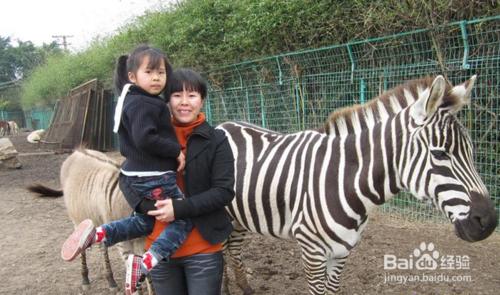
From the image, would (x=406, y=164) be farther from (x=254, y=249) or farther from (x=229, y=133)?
(x=254, y=249)

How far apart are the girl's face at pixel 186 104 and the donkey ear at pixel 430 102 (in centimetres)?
134

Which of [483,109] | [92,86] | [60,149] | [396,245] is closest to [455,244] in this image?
[396,245]

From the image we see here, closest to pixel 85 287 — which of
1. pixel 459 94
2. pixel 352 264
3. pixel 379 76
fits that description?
pixel 352 264

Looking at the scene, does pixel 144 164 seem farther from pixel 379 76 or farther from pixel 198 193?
pixel 379 76

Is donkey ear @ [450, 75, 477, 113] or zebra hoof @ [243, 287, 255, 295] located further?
zebra hoof @ [243, 287, 255, 295]

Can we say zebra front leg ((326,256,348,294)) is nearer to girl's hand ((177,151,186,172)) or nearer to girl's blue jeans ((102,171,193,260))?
girl's blue jeans ((102,171,193,260))

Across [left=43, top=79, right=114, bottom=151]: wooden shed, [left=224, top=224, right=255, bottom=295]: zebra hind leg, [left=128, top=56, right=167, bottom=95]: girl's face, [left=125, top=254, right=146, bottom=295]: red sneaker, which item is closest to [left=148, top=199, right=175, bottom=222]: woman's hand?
[left=125, top=254, right=146, bottom=295]: red sneaker

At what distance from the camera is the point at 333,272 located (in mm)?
3068

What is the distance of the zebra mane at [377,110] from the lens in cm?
271

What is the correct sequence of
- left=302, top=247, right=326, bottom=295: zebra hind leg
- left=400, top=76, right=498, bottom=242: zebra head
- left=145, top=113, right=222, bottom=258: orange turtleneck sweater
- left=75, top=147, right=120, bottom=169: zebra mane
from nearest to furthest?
left=145, top=113, right=222, bottom=258: orange turtleneck sweater < left=400, top=76, right=498, bottom=242: zebra head < left=302, top=247, right=326, bottom=295: zebra hind leg < left=75, top=147, right=120, bottom=169: zebra mane

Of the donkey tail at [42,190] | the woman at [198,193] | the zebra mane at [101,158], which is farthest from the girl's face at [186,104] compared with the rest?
the donkey tail at [42,190]

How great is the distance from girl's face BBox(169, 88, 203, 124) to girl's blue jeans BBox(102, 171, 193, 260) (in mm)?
305

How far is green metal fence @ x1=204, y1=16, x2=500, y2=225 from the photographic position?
15.3 ft

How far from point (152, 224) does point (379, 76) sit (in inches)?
171
